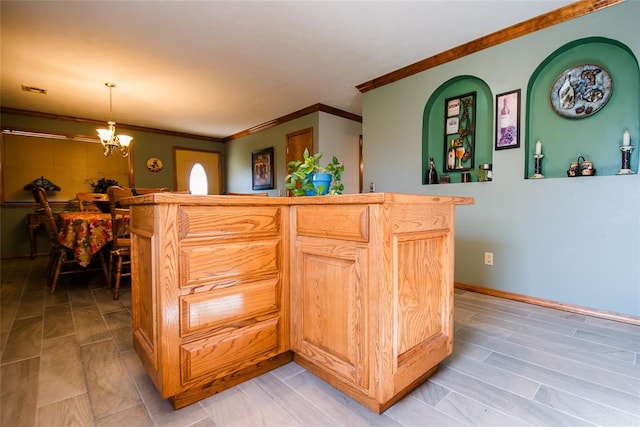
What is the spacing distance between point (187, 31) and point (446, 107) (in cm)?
265

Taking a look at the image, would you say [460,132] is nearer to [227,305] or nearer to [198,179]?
[227,305]

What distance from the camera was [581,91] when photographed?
2332mm

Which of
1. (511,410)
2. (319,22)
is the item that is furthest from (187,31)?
(511,410)

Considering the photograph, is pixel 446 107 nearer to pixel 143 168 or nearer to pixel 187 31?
pixel 187 31

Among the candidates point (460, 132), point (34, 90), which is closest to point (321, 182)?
point (460, 132)

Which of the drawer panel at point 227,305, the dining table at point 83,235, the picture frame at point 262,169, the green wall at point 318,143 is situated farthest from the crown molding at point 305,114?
the drawer panel at point 227,305

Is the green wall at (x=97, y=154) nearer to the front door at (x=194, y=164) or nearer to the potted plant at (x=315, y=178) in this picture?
the front door at (x=194, y=164)

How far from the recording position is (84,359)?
158 cm

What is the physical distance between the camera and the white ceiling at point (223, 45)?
7.66ft

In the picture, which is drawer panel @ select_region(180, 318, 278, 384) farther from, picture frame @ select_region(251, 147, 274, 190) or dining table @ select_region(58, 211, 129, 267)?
picture frame @ select_region(251, 147, 274, 190)

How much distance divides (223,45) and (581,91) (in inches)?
125

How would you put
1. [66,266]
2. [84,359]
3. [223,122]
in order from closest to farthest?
[84,359], [66,266], [223,122]

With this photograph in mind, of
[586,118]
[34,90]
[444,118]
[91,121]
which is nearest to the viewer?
[586,118]

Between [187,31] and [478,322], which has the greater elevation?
[187,31]
